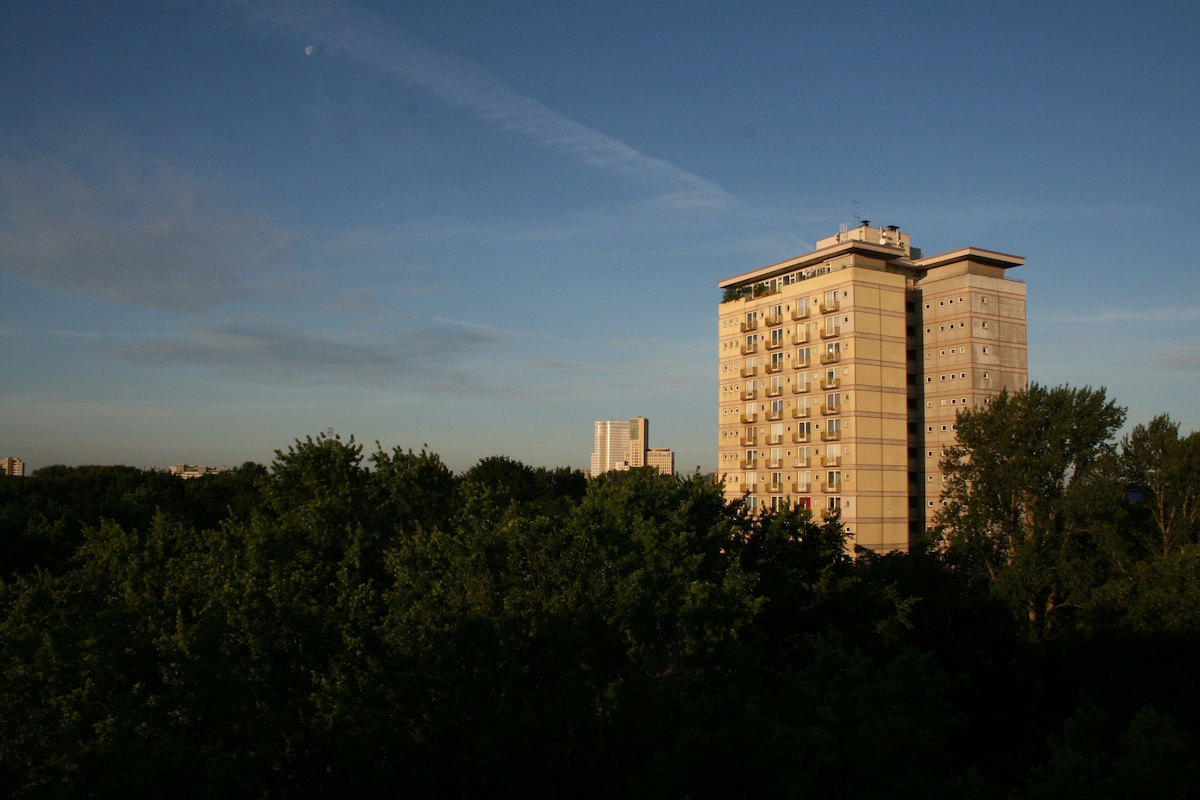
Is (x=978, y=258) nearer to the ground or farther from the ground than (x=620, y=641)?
farther from the ground

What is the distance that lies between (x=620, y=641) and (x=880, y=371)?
188ft

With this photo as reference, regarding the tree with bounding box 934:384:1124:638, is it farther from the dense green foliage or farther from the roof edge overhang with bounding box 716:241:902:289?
the roof edge overhang with bounding box 716:241:902:289

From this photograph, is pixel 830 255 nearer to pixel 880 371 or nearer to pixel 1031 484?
pixel 880 371

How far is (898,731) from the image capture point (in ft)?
48.8

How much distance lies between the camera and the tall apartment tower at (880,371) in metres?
73.8

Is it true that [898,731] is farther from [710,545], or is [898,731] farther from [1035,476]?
[1035,476]

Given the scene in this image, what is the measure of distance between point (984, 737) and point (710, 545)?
1947 cm

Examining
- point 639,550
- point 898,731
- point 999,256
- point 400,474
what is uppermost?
point 999,256

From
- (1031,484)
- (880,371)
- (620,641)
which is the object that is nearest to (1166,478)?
(1031,484)

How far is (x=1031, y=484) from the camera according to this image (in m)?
45.6

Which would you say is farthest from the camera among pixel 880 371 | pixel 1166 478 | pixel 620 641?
pixel 880 371

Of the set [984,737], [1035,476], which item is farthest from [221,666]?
[1035,476]

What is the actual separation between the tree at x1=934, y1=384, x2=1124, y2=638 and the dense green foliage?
0.63ft

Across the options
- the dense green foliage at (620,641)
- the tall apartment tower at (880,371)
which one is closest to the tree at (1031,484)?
the dense green foliage at (620,641)
